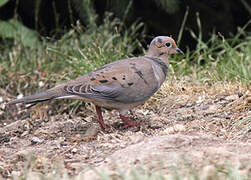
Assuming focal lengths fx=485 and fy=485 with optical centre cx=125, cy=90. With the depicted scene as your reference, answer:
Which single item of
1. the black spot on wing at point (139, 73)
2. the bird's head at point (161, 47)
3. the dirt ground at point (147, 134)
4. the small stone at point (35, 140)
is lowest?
the small stone at point (35, 140)

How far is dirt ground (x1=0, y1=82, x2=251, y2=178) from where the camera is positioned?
10.5 ft

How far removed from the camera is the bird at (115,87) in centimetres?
405

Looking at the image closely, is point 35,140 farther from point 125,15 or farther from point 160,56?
point 125,15

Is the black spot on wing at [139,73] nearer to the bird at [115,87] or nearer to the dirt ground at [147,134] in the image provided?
the bird at [115,87]

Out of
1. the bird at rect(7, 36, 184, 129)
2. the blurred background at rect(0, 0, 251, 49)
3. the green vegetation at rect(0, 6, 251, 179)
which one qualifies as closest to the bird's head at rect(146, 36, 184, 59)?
the bird at rect(7, 36, 184, 129)

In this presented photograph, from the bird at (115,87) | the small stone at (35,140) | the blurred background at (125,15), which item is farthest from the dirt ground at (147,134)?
the blurred background at (125,15)

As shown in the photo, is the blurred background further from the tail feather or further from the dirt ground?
the tail feather

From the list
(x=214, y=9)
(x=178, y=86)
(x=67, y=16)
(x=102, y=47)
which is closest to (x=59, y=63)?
(x=102, y=47)

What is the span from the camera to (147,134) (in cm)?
413

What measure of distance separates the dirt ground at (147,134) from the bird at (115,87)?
0.28 metres

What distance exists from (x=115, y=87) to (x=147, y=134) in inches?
19.1

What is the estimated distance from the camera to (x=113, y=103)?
4.16 m

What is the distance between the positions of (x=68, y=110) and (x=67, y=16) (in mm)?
1838

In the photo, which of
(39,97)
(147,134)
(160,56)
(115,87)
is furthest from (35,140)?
(160,56)
